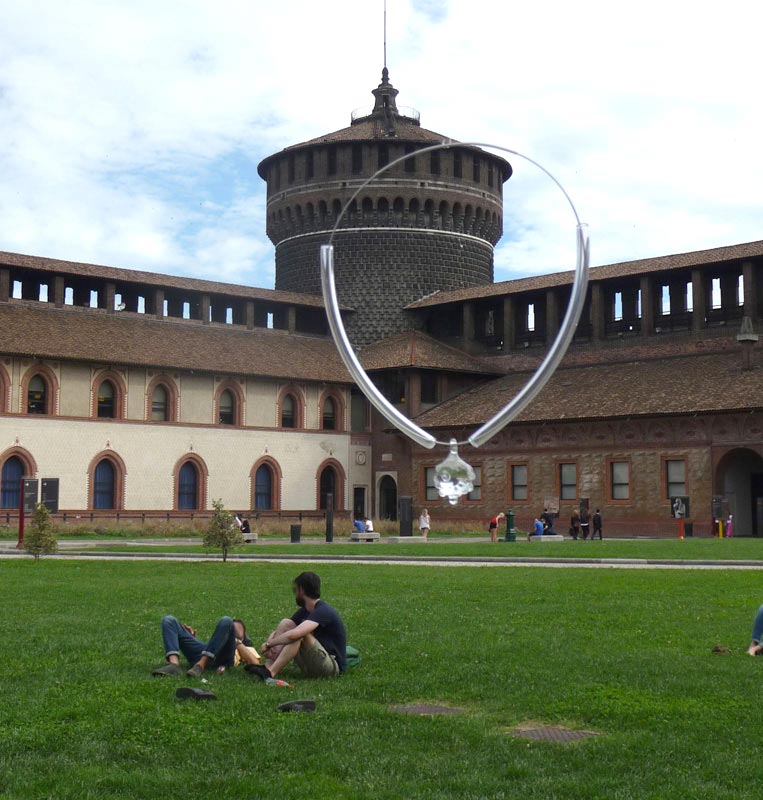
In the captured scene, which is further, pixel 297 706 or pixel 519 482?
pixel 519 482

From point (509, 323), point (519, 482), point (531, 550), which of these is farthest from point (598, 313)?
point (531, 550)

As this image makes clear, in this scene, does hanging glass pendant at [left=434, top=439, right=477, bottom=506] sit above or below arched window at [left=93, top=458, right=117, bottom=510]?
below

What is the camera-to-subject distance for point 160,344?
63156 millimetres

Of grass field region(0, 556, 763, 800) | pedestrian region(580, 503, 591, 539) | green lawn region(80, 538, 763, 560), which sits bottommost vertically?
grass field region(0, 556, 763, 800)

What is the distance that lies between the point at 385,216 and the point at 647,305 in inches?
717

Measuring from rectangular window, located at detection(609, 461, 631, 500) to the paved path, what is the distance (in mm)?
23111

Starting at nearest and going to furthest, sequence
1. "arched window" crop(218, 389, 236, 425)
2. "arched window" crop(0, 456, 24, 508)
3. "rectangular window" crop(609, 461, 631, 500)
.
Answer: "arched window" crop(0, 456, 24, 508)
"rectangular window" crop(609, 461, 631, 500)
"arched window" crop(218, 389, 236, 425)

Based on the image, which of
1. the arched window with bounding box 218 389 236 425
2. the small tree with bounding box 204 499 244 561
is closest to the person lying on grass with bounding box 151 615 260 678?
the small tree with bounding box 204 499 244 561

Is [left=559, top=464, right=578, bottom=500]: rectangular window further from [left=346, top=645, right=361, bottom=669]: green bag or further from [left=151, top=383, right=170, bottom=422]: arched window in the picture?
[left=346, top=645, right=361, bottom=669]: green bag

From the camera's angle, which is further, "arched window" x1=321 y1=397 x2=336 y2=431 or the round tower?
the round tower

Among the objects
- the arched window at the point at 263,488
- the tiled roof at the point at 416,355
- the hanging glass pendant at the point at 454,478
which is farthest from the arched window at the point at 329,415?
the hanging glass pendant at the point at 454,478

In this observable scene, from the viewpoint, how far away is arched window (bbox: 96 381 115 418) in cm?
Result: 6047

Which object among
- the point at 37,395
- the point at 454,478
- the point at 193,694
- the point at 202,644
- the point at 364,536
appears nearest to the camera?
the point at 454,478

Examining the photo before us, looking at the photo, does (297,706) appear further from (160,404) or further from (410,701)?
(160,404)
